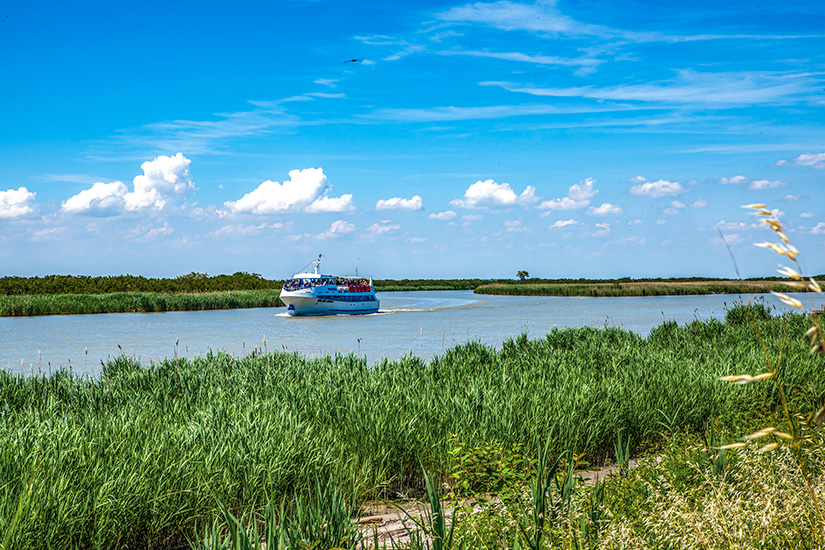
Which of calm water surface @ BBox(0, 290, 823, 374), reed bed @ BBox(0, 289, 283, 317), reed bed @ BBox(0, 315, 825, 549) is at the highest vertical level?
reed bed @ BBox(0, 289, 283, 317)

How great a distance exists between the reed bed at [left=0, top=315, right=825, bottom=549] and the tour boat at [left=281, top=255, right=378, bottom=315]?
3616 centimetres

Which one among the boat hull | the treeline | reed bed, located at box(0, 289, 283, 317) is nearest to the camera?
reed bed, located at box(0, 289, 283, 317)

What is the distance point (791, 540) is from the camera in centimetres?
354

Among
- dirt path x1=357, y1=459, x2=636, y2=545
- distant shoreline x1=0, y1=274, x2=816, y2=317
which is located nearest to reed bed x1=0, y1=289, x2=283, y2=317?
distant shoreline x1=0, y1=274, x2=816, y2=317

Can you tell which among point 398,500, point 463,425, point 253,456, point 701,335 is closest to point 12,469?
point 253,456

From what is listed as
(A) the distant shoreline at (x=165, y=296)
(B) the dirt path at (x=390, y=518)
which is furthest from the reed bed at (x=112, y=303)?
(B) the dirt path at (x=390, y=518)

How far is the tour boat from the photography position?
48.9 m

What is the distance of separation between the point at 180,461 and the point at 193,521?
0.51m

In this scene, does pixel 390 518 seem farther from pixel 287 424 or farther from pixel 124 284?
pixel 124 284

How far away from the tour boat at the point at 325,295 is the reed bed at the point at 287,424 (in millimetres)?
36156

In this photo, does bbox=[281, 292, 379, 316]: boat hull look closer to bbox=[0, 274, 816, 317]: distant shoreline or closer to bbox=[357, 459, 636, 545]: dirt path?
bbox=[0, 274, 816, 317]: distant shoreline

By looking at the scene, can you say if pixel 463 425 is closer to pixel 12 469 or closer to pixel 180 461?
pixel 180 461

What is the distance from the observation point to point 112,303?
157 feet

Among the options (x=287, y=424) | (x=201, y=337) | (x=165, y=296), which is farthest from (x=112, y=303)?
(x=287, y=424)
